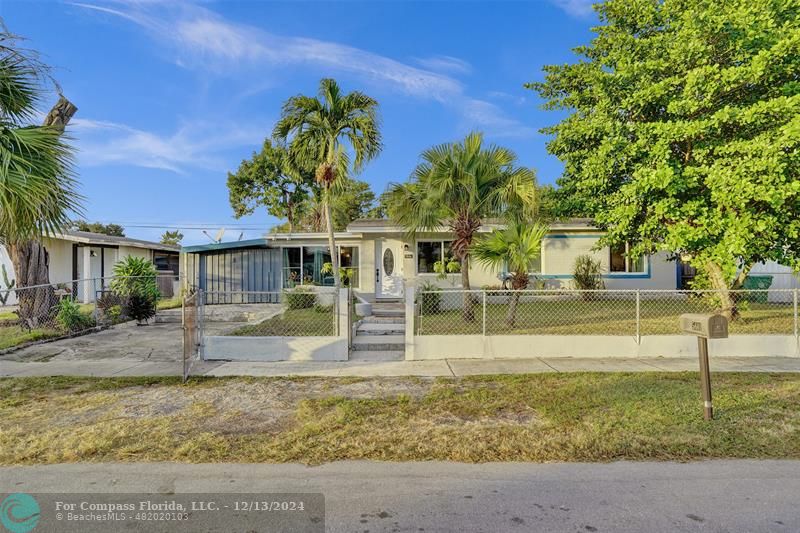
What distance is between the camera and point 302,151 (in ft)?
42.4

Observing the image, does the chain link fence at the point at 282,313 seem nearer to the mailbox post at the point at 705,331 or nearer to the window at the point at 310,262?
the window at the point at 310,262

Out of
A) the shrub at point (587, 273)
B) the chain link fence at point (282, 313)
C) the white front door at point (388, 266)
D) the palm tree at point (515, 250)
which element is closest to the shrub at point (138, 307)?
the chain link fence at point (282, 313)

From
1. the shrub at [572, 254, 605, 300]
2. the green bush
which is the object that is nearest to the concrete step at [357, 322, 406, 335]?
the green bush

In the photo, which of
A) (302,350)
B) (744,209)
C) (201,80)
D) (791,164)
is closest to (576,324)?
(744,209)

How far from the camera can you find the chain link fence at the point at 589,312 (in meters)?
8.55

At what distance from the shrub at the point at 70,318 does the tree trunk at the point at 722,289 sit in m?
15.5

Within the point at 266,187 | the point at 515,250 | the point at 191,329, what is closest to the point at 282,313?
the point at 191,329

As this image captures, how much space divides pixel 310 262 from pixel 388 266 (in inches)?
138

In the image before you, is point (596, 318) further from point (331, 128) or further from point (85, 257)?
point (85, 257)

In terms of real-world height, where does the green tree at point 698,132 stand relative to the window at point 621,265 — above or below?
above

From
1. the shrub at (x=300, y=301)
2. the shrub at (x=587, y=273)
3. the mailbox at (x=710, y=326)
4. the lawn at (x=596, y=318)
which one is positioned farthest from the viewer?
the shrub at (x=587, y=273)

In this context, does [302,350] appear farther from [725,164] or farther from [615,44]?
[615,44]

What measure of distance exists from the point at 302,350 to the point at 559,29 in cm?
1268

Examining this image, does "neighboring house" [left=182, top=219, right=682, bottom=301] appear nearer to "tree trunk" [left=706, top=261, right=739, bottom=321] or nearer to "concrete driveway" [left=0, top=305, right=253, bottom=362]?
"tree trunk" [left=706, top=261, right=739, bottom=321]
